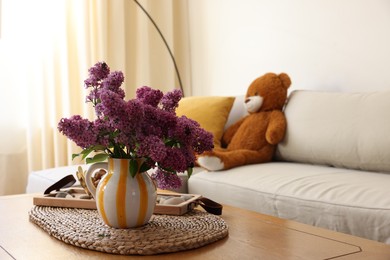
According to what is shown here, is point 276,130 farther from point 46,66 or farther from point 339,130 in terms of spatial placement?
point 46,66

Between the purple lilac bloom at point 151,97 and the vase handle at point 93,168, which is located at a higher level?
the purple lilac bloom at point 151,97

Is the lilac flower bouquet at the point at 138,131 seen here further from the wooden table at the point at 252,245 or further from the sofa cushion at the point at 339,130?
the sofa cushion at the point at 339,130

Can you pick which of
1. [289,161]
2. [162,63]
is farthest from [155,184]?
[162,63]

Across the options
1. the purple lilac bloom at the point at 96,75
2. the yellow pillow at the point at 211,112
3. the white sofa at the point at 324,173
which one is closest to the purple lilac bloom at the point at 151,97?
the purple lilac bloom at the point at 96,75

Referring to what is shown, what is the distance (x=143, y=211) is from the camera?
1175 millimetres

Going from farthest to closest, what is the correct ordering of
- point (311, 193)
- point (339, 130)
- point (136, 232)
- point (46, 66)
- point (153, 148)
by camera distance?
point (46, 66), point (339, 130), point (311, 193), point (136, 232), point (153, 148)

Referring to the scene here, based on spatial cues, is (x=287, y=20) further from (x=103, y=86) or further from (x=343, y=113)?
(x=103, y=86)

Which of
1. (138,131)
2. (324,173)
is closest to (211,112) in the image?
(324,173)

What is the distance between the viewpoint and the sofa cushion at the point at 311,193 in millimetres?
1587

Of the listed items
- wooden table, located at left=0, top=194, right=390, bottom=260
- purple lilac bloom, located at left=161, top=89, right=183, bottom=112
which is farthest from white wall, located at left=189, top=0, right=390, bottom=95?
purple lilac bloom, located at left=161, top=89, right=183, bottom=112

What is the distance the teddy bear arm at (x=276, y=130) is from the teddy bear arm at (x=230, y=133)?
0.27 meters

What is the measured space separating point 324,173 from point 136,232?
45.1 inches

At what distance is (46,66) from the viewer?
11.1 feet

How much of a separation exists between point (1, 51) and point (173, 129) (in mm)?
2450
